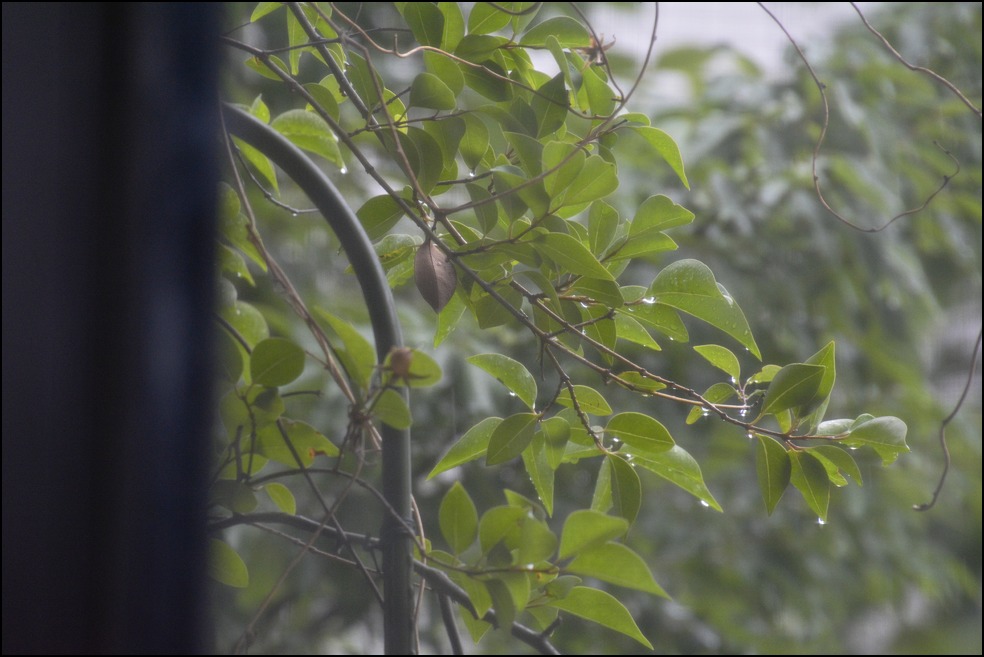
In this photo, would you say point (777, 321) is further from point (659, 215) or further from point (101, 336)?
point (101, 336)

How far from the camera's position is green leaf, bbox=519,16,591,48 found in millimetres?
420

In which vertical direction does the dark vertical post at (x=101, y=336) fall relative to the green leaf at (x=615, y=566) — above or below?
above

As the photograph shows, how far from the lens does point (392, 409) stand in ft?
1.06

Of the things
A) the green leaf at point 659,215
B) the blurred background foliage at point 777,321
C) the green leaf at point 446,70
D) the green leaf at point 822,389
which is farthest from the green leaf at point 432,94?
the blurred background foliage at point 777,321

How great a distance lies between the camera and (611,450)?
416 millimetres

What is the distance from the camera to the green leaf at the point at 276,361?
344 millimetres

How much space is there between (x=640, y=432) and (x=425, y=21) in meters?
0.23

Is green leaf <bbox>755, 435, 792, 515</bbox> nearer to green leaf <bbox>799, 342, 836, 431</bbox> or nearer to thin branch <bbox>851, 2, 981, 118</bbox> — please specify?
green leaf <bbox>799, 342, 836, 431</bbox>

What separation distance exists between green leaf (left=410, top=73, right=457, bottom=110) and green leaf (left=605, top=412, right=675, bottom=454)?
0.17 m

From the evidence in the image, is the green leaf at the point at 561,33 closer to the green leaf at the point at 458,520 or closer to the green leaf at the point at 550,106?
the green leaf at the point at 550,106

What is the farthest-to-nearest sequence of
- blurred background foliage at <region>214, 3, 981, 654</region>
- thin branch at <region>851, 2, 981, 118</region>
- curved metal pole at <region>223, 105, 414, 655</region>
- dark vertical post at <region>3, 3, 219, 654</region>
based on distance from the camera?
blurred background foliage at <region>214, 3, 981, 654</region> → thin branch at <region>851, 2, 981, 118</region> → curved metal pole at <region>223, 105, 414, 655</region> → dark vertical post at <region>3, 3, 219, 654</region>

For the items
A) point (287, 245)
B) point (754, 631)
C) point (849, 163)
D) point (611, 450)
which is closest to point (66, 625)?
point (611, 450)

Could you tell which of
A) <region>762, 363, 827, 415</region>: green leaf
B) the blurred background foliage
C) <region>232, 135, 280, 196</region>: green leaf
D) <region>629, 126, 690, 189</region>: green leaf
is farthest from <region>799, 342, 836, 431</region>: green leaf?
the blurred background foliage

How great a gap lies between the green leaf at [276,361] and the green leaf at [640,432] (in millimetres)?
152
